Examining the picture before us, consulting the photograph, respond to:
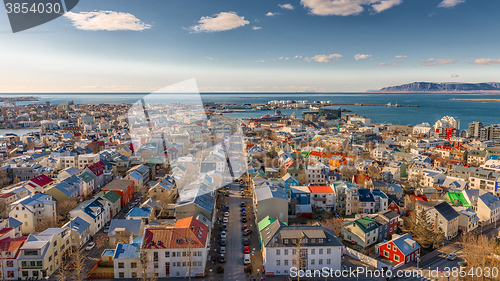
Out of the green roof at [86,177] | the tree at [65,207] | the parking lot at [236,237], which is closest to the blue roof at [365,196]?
the parking lot at [236,237]

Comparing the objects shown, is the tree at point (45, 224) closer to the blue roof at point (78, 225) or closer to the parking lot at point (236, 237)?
the blue roof at point (78, 225)

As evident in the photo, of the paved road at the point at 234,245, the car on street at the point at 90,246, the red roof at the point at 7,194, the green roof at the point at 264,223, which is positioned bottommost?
the paved road at the point at 234,245

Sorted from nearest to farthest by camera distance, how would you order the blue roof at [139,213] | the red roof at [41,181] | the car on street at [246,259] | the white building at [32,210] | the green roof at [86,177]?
the car on street at [246,259] → the white building at [32,210] → the blue roof at [139,213] → the red roof at [41,181] → the green roof at [86,177]

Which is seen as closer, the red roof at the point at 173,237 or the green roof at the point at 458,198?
the red roof at the point at 173,237

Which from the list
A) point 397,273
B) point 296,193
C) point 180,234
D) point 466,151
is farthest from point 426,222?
point 466,151

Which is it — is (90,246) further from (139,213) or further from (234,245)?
(234,245)

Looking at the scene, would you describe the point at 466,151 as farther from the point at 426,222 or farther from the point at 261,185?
the point at 261,185
